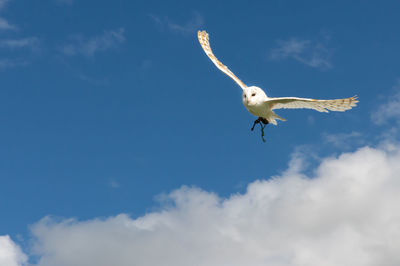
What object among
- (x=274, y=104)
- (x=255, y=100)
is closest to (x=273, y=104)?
(x=274, y=104)

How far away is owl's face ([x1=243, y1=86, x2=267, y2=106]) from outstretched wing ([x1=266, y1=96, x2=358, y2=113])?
1.99ft

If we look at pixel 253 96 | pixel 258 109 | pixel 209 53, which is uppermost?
pixel 209 53

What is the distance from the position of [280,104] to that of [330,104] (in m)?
3.45

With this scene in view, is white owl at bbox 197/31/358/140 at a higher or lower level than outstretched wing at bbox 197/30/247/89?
lower

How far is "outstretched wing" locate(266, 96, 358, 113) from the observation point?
3691 cm

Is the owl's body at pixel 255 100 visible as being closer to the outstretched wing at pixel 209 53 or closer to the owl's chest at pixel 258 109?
the owl's chest at pixel 258 109

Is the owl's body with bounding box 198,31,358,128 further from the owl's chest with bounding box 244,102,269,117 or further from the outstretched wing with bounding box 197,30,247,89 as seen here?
the outstretched wing with bounding box 197,30,247,89

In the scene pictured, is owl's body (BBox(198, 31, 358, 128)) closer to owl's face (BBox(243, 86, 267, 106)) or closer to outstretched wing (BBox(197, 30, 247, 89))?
owl's face (BBox(243, 86, 267, 106))

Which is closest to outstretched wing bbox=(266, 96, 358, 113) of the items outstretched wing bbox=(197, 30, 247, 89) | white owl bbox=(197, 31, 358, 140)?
white owl bbox=(197, 31, 358, 140)

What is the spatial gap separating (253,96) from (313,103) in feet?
13.9

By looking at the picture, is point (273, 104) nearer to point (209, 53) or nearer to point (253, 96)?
point (253, 96)

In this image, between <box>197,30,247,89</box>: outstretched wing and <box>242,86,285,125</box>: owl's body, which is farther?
<box>197,30,247,89</box>: outstretched wing

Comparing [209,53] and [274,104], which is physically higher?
[209,53]

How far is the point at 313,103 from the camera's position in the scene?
1500 inches
